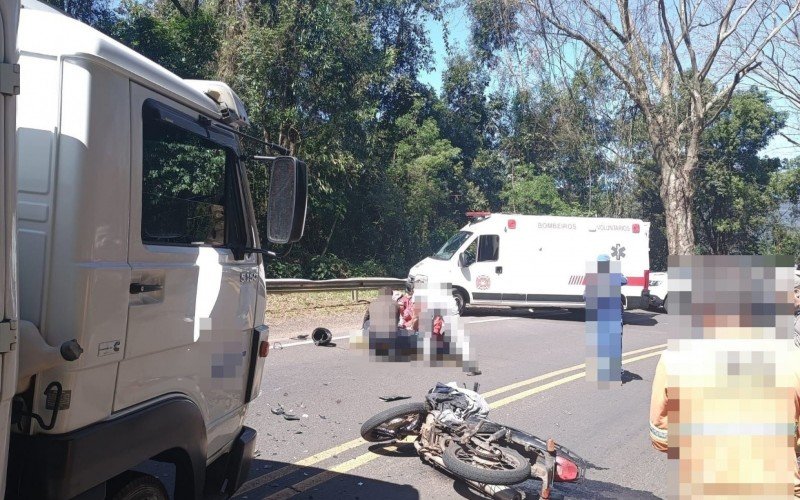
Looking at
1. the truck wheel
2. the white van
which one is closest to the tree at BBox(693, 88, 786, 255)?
the white van

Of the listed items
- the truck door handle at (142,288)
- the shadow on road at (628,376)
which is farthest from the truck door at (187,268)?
the shadow on road at (628,376)

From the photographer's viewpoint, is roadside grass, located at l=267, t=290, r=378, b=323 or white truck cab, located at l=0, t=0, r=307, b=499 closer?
white truck cab, located at l=0, t=0, r=307, b=499

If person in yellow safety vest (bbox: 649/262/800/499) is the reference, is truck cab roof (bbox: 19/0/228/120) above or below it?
above

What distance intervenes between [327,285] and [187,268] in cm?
1319

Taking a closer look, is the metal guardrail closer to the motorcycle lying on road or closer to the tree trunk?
the motorcycle lying on road

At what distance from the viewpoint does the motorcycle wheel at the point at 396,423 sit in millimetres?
5336

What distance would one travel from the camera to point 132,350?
98.7 inches

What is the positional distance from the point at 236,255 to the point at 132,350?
947mm

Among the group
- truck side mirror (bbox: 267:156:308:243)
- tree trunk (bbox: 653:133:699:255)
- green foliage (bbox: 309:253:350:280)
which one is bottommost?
green foliage (bbox: 309:253:350:280)

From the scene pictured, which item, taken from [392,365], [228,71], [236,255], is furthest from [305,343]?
[228,71]

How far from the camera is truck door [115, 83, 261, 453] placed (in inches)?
101

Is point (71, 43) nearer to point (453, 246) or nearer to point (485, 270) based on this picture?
point (485, 270)

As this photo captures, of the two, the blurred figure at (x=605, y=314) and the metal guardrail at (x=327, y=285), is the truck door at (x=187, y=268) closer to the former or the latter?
the blurred figure at (x=605, y=314)

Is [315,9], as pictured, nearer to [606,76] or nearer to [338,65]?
[338,65]
